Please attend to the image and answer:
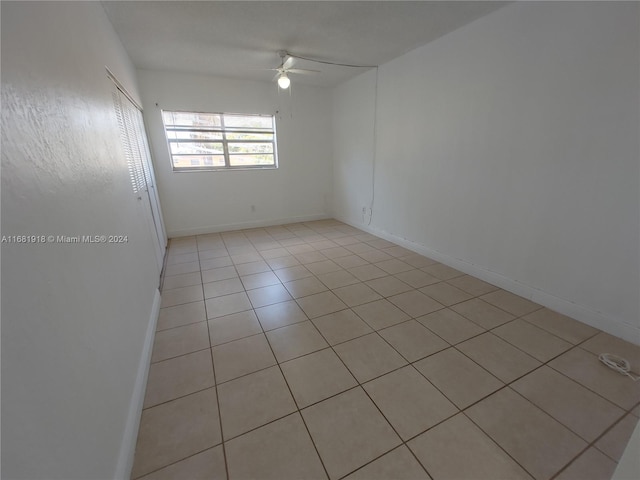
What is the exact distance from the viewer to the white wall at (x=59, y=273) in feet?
2.15

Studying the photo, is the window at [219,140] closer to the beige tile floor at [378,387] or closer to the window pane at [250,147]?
the window pane at [250,147]

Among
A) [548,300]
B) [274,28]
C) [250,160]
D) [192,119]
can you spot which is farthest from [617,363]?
[192,119]

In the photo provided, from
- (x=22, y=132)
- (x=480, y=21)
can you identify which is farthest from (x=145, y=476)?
(x=480, y=21)

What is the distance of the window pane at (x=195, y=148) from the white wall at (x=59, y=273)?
2714mm

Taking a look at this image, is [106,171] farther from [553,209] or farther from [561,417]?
[553,209]

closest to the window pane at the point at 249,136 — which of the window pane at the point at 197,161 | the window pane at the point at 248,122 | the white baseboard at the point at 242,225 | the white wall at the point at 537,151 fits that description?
the window pane at the point at 248,122

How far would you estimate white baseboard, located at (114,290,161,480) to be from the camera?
112cm

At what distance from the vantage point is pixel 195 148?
430 centimetres

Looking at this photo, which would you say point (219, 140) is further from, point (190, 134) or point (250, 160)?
point (250, 160)

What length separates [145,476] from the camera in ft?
3.78

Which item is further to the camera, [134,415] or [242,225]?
[242,225]

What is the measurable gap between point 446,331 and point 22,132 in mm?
2444

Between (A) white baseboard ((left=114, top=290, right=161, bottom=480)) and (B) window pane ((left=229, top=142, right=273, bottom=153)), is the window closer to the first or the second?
(B) window pane ((left=229, top=142, right=273, bottom=153))

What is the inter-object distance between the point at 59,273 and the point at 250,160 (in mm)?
4158
